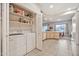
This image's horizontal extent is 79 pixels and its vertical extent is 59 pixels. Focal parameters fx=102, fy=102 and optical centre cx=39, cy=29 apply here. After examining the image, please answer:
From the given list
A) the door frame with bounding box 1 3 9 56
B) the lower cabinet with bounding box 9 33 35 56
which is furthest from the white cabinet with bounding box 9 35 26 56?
the door frame with bounding box 1 3 9 56

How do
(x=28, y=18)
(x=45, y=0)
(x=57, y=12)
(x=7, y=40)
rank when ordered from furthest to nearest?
(x=28, y=18) < (x=57, y=12) < (x=7, y=40) < (x=45, y=0)

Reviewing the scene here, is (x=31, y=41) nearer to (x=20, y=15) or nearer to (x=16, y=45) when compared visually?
(x=20, y=15)

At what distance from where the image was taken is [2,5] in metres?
2.19

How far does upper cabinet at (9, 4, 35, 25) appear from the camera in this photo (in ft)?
10.1

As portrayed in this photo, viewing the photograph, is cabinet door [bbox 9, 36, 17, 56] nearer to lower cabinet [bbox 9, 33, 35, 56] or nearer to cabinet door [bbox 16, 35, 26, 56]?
lower cabinet [bbox 9, 33, 35, 56]

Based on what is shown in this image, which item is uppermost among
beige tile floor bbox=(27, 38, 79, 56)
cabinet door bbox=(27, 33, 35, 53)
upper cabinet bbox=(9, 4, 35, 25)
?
upper cabinet bbox=(9, 4, 35, 25)

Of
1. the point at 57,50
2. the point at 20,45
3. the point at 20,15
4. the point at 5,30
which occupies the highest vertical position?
the point at 20,15

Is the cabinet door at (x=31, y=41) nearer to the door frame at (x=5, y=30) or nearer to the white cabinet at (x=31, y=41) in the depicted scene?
the white cabinet at (x=31, y=41)

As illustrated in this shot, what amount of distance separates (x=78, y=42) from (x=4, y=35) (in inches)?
131

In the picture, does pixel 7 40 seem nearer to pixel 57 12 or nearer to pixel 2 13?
pixel 2 13

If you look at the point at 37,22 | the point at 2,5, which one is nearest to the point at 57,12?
the point at 37,22

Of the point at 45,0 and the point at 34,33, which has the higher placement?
the point at 45,0

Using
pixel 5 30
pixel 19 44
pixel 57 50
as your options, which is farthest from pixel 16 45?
pixel 57 50

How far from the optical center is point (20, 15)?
361cm
